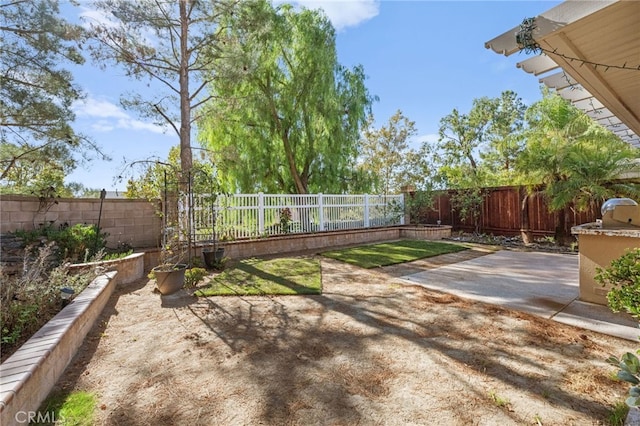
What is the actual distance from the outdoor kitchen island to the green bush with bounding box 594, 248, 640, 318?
1.65m

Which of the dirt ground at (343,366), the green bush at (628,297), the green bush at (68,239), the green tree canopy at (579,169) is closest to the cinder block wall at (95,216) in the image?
the green bush at (68,239)

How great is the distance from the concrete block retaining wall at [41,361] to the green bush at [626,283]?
10.9ft

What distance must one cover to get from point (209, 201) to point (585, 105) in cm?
659

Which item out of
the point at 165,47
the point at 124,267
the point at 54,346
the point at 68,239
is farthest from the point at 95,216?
the point at 54,346

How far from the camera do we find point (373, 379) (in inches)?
79.6

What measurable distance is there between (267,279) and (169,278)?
149cm

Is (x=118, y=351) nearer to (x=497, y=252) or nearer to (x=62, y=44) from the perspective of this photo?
(x=62, y=44)

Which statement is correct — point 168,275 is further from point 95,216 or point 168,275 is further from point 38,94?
point 38,94

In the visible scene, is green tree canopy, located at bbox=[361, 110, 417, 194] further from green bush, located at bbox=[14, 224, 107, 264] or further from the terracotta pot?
the terracotta pot

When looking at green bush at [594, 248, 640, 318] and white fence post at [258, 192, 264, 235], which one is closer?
green bush at [594, 248, 640, 318]

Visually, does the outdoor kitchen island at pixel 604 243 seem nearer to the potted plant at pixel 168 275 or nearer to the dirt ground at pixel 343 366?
the dirt ground at pixel 343 366

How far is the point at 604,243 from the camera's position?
10.8ft

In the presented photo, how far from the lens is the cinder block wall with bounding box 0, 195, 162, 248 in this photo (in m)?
4.87

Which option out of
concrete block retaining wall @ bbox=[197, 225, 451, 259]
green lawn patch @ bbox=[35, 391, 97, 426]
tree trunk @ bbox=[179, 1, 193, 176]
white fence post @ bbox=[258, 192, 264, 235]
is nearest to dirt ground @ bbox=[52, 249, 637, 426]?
green lawn patch @ bbox=[35, 391, 97, 426]
